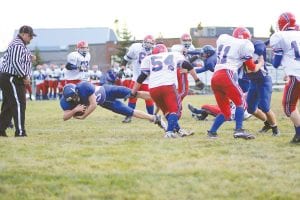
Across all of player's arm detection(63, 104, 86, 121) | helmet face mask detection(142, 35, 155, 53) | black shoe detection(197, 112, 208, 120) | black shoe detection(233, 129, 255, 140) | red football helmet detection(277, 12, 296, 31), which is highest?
red football helmet detection(277, 12, 296, 31)

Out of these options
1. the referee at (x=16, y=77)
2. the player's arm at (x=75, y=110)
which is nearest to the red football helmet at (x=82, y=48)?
the referee at (x=16, y=77)

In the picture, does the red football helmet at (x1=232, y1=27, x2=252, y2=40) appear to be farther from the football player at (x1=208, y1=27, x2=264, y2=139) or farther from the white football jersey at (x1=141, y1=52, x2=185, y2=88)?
the white football jersey at (x1=141, y1=52, x2=185, y2=88)

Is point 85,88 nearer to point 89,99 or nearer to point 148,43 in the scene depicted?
point 89,99

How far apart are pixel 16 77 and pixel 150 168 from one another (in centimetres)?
438

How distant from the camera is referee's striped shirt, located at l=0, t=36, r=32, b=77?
981 cm

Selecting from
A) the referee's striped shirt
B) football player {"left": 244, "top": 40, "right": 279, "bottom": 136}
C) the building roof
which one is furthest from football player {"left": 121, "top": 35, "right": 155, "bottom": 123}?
the building roof

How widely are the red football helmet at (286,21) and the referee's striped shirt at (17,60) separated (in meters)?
4.23

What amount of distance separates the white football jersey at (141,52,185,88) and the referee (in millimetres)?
2187

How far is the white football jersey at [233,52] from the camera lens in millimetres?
8961

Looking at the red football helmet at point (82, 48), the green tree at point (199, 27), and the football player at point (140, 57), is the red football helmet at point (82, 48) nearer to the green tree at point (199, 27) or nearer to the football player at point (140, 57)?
the football player at point (140, 57)

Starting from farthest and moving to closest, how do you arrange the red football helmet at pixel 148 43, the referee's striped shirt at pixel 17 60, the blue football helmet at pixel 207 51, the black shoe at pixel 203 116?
the red football helmet at pixel 148 43
the black shoe at pixel 203 116
the blue football helmet at pixel 207 51
the referee's striped shirt at pixel 17 60

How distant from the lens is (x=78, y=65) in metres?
15.4

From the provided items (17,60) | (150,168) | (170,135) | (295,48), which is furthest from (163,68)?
(150,168)

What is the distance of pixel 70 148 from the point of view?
812cm
